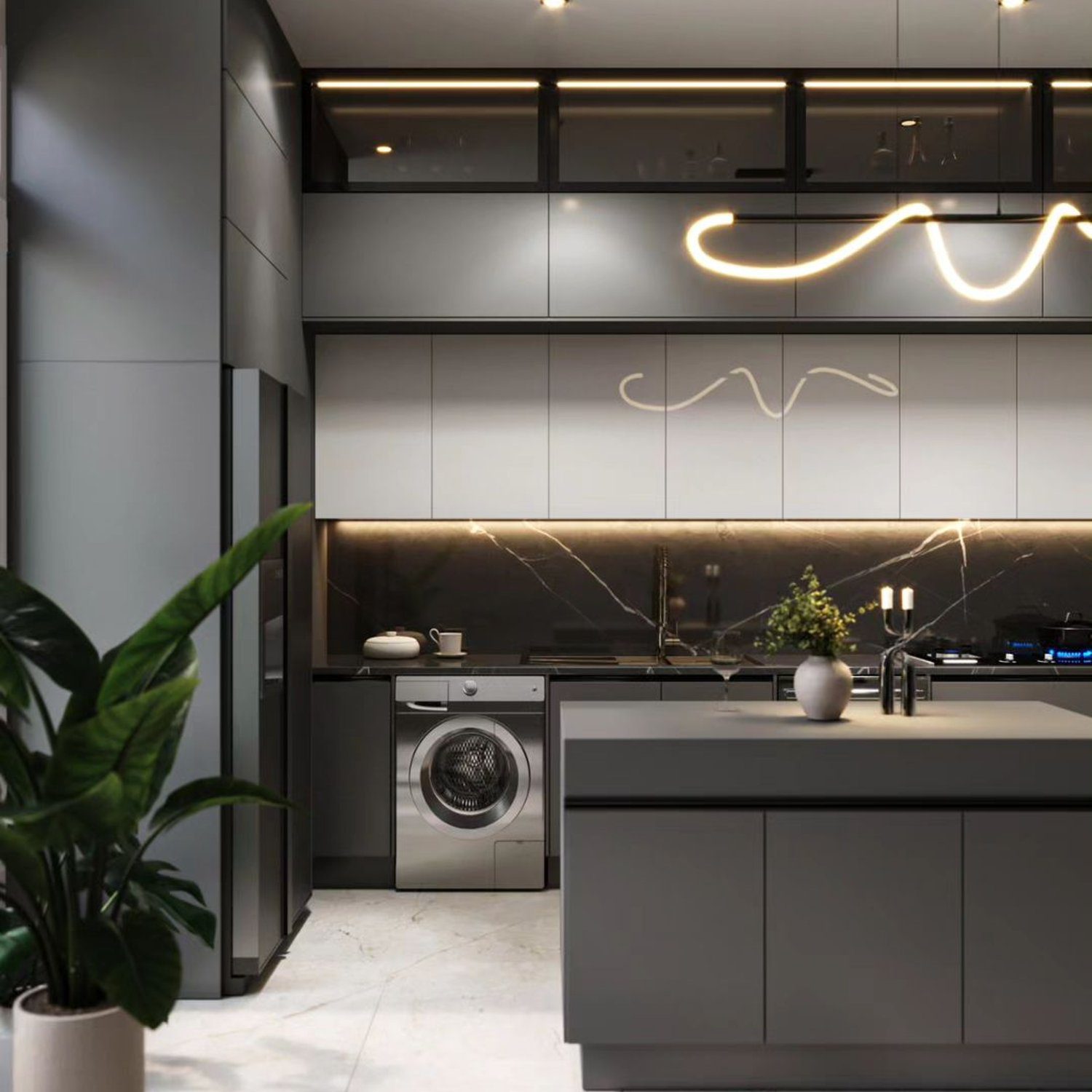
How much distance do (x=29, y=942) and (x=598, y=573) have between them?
3.16 m

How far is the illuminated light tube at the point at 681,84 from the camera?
4918 mm

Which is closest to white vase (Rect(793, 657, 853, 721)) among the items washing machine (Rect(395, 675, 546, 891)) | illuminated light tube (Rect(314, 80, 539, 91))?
washing machine (Rect(395, 675, 546, 891))

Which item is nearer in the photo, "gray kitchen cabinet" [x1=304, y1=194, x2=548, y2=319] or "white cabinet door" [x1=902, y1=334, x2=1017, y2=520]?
"gray kitchen cabinet" [x1=304, y1=194, x2=548, y2=319]

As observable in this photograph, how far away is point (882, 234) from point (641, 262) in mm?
1094

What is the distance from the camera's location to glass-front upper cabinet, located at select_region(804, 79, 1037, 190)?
4898 mm

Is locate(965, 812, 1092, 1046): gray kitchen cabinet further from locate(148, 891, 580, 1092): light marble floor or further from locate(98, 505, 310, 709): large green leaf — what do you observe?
locate(98, 505, 310, 709): large green leaf

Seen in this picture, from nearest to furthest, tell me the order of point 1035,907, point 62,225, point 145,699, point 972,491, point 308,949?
point 145,699 → point 1035,907 → point 62,225 → point 308,949 → point 972,491

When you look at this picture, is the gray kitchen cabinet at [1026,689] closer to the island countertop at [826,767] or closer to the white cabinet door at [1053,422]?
the white cabinet door at [1053,422]

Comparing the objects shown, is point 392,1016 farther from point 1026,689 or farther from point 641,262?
point 641,262

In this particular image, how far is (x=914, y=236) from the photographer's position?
16.0 ft

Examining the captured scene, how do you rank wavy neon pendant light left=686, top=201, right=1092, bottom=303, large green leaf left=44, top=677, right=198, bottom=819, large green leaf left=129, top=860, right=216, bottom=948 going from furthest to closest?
wavy neon pendant light left=686, top=201, right=1092, bottom=303 < large green leaf left=129, top=860, right=216, bottom=948 < large green leaf left=44, top=677, right=198, bottom=819

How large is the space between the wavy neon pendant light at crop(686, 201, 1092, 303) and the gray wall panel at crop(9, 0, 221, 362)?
68.1 inches

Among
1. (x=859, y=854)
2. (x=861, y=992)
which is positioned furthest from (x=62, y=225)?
(x=861, y=992)

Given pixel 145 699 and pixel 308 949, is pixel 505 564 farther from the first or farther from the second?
pixel 145 699
